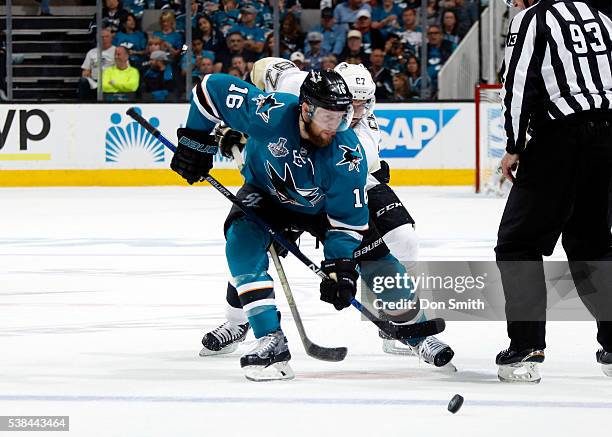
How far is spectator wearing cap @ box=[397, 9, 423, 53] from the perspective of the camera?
12961mm

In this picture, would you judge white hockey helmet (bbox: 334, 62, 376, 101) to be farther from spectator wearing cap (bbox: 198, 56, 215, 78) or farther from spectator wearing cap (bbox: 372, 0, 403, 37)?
spectator wearing cap (bbox: 372, 0, 403, 37)

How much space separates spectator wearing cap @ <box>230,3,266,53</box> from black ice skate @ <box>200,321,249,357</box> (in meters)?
8.83

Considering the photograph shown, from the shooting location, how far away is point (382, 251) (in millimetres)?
4258

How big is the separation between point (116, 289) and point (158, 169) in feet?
22.5

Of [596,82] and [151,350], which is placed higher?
[596,82]

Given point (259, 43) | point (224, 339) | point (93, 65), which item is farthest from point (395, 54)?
point (224, 339)

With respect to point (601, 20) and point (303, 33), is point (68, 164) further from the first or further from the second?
point (601, 20)

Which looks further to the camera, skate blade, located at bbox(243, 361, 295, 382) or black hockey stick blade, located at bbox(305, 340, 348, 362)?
black hockey stick blade, located at bbox(305, 340, 348, 362)

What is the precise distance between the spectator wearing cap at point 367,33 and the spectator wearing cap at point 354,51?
0.06 metres

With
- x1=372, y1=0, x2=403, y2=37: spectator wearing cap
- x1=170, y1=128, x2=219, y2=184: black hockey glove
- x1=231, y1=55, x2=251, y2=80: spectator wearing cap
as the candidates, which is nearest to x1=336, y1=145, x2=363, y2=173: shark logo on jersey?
x1=170, y1=128, x2=219, y2=184: black hockey glove

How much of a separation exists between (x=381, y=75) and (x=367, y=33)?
0.57m

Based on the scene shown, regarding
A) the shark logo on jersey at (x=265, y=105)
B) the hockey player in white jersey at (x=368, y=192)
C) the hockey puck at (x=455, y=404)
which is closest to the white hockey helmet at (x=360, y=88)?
the hockey player in white jersey at (x=368, y=192)

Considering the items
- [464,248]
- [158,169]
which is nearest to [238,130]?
[464,248]

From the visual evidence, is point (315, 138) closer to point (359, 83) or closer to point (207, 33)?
point (359, 83)
